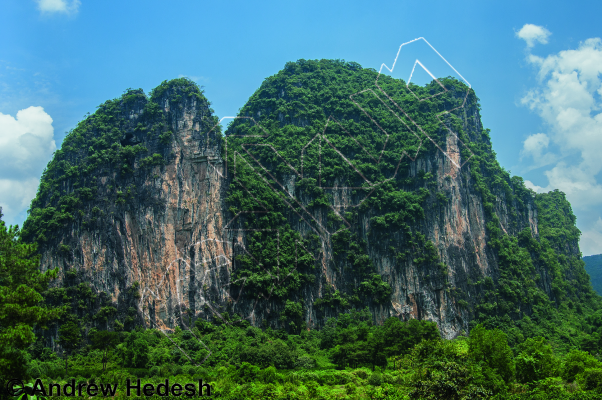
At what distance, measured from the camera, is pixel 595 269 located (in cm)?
7875

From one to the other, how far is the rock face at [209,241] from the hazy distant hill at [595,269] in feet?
92.6

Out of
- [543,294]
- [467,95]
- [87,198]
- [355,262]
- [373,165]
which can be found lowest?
[543,294]

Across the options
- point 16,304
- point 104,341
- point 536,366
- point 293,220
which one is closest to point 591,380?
point 536,366

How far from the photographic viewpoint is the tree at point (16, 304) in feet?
59.8

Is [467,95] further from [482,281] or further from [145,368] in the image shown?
[145,368]

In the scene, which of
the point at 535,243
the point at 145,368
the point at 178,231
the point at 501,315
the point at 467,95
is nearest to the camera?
the point at 145,368

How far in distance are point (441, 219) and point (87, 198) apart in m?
31.2

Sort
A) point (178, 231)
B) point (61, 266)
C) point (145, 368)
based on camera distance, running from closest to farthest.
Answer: point (145, 368) → point (61, 266) → point (178, 231)

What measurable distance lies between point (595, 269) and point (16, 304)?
8239cm

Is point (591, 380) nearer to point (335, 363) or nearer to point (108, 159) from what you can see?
point (335, 363)

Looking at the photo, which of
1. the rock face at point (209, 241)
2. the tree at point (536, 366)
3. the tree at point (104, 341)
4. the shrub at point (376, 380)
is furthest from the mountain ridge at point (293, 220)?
the tree at point (536, 366)

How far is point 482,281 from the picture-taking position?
45.9 meters

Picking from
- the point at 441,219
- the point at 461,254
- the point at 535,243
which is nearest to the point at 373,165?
the point at 441,219

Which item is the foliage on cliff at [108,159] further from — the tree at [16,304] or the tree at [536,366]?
the tree at [536,366]
